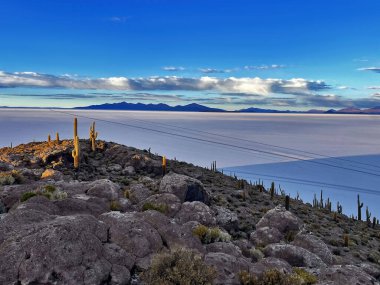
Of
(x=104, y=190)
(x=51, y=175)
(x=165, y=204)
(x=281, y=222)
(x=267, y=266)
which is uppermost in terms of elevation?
(x=104, y=190)

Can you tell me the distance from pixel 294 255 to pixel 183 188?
1175 centimetres

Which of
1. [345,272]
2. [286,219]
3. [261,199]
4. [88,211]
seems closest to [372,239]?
[261,199]

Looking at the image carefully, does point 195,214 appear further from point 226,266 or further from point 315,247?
point 226,266

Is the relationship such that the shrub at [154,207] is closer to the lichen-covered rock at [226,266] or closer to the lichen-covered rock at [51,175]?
the lichen-covered rock at [226,266]

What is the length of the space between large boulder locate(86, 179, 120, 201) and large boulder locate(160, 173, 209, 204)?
5.59 meters

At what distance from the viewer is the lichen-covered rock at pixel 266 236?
23.6m

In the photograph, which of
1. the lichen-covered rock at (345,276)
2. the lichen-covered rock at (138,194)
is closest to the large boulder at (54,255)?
the lichen-covered rock at (345,276)

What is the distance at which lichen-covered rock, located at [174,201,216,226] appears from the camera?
70.0ft

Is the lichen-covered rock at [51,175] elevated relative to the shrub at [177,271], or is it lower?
lower

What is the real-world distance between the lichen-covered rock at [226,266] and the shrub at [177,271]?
679 millimetres

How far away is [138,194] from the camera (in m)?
26.0

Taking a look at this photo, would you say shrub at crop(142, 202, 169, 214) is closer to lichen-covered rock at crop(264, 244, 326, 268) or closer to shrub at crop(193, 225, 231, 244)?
shrub at crop(193, 225, 231, 244)

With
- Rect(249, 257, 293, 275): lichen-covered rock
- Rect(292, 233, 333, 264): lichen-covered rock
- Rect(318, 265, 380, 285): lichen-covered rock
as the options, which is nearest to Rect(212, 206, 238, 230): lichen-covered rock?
Rect(292, 233, 333, 264): lichen-covered rock

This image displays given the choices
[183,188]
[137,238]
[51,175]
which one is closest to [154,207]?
[183,188]
